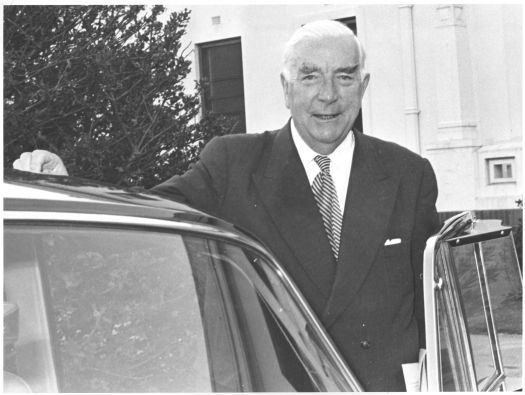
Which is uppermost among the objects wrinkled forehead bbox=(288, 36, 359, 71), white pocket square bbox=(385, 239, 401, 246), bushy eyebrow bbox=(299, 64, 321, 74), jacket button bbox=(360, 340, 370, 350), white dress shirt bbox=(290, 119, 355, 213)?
wrinkled forehead bbox=(288, 36, 359, 71)

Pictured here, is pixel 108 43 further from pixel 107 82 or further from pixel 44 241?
pixel 44 241

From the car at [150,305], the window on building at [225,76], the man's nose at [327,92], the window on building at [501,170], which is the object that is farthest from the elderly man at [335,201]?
the window on building at [501,170]

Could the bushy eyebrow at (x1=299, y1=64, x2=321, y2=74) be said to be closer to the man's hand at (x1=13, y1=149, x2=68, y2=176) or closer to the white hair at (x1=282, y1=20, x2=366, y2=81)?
the white hair at (x1=282, y1=20, x2=366, y2=81)

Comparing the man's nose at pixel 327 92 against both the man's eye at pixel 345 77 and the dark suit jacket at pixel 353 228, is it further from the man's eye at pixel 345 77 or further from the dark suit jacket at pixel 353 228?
the dark suit jacket at pixel 353 228

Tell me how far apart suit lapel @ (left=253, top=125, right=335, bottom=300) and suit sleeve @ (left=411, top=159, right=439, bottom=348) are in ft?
0.72

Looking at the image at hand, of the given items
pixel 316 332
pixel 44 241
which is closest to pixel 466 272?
pixel 316 332

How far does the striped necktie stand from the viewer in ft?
8.36

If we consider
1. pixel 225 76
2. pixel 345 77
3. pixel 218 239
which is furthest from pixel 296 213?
pixel 225 76

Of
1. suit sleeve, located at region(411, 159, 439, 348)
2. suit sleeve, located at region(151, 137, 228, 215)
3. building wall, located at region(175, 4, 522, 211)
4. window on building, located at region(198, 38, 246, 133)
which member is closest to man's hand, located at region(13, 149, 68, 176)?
suit sleeve, located at region(151, 137, 228, 215)

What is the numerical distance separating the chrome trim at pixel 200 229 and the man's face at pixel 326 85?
0.68 meters

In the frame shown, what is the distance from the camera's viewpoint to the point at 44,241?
5.20 feet

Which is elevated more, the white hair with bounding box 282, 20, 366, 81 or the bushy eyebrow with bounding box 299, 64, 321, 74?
the white hair with bounding box 282, 20, 366, 81

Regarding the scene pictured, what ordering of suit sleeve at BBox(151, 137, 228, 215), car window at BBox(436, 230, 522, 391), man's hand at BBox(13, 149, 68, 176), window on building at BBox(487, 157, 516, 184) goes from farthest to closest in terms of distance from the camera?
window on building at BBox(487, 157, 516, 184), suit sleeve at BBox(151, 137, 228, 215), man's hand at BBox(13, 149, 68, 176), car window at BBox(436, 230, 522, 391)

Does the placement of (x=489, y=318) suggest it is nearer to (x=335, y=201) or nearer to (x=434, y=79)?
(x=335, y=201)
